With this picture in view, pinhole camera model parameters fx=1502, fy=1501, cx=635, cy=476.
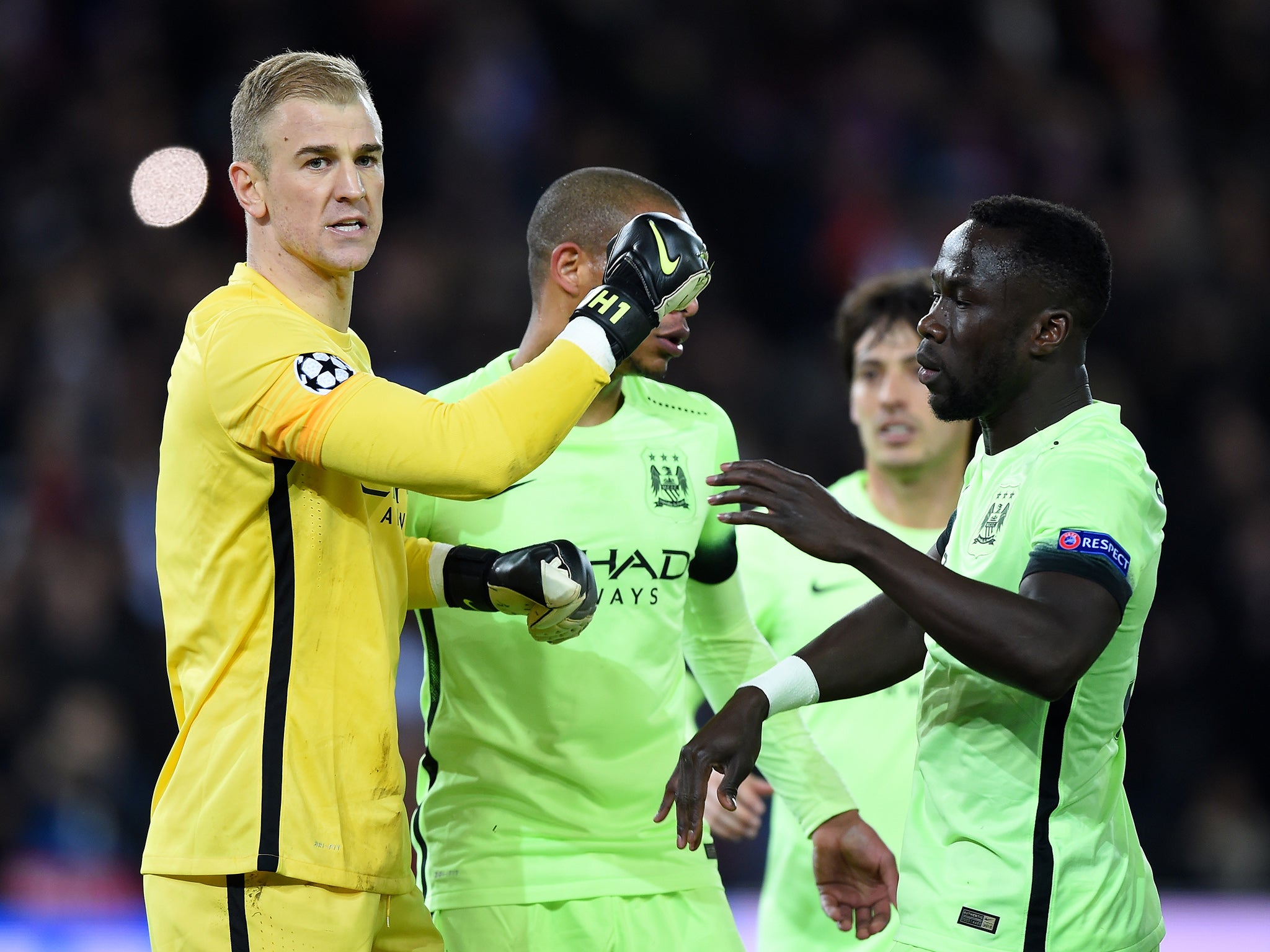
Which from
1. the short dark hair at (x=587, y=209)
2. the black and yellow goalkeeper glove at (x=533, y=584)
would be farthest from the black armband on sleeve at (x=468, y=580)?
the short dark hair at (x=587, y=209)

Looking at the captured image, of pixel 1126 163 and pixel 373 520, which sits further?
pixel 1126 163

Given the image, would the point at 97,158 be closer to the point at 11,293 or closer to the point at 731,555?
the point at 11,293

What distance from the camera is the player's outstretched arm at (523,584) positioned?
3.21 metres

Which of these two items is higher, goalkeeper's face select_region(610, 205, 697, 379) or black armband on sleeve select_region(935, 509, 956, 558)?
goalkeeper's face select_region(610, 205, 697, 379)

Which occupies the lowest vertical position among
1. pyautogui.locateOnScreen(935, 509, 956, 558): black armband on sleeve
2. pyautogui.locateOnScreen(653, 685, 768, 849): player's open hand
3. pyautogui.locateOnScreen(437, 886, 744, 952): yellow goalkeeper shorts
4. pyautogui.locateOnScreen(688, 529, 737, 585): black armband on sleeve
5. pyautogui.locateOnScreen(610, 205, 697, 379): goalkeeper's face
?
pyautogui.locateOnScreen(437, 886, 744, 952): yellow goalkeeper shorts

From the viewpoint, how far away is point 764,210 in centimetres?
1025

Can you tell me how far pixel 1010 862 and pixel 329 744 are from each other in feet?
4.37

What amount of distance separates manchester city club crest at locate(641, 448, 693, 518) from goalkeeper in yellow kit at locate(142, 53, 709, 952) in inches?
28.8

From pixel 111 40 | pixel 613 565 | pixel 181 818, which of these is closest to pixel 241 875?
pixel 181 818

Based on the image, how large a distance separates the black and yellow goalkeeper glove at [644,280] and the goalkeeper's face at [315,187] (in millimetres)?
501

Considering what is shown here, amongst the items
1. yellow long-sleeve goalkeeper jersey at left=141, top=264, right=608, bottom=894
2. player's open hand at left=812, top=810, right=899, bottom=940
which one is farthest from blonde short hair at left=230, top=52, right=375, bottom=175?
player's open hand at left=812, top=810, right=899, bottom=940

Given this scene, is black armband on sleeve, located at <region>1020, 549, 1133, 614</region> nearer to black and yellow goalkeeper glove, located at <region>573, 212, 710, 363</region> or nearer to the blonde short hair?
black and yellow goalkeeper glove, located at <region>573, 212, 710, 363</region>

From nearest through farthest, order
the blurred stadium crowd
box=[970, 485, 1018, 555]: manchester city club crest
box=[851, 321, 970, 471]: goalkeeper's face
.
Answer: box=[970, 485, 1018, 555]: manchester city club crest → box=[851, 321, 970, 471]: goalkeeper's face → the blurred stadium crowd

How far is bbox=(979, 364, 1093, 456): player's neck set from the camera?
10.3ft
